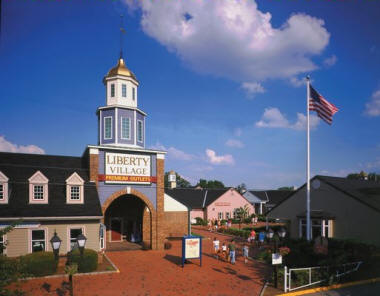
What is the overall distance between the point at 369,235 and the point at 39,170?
25.9 metres

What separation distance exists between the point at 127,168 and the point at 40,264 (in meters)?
10.2

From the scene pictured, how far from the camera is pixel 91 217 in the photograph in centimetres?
2219

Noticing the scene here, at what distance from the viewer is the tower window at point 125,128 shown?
1057 inches

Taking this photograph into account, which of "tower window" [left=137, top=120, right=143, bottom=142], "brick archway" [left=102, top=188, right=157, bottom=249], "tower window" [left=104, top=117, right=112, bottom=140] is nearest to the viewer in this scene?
"brick archway" [left=102, top=188, right=157, bottom=249]

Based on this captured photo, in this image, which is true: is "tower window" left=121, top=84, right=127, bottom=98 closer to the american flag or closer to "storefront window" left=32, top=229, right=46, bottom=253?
"storefront window" left=32, top=229, right=46, bottom=253

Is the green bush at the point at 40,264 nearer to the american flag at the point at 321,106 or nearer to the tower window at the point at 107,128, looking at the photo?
the tower window at the point at 107,128

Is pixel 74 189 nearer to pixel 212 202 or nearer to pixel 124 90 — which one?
pixel 124 90

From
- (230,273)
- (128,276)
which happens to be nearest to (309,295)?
(230,273)

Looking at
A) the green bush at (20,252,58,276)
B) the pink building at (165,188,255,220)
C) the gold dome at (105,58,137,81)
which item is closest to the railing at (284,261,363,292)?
the green bush at (20,252,58,276)

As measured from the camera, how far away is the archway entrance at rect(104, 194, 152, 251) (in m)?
30.4

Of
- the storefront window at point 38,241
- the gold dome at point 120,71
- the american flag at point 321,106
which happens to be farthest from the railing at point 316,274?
the gold dome at point 120,71

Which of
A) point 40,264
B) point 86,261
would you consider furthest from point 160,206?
point 40,264

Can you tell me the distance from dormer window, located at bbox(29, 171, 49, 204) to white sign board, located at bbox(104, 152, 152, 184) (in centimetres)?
449

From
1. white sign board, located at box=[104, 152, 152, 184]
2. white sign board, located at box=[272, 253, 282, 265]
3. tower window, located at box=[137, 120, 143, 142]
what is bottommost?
white sign board, located at box=[272, 253, 282, 265]
